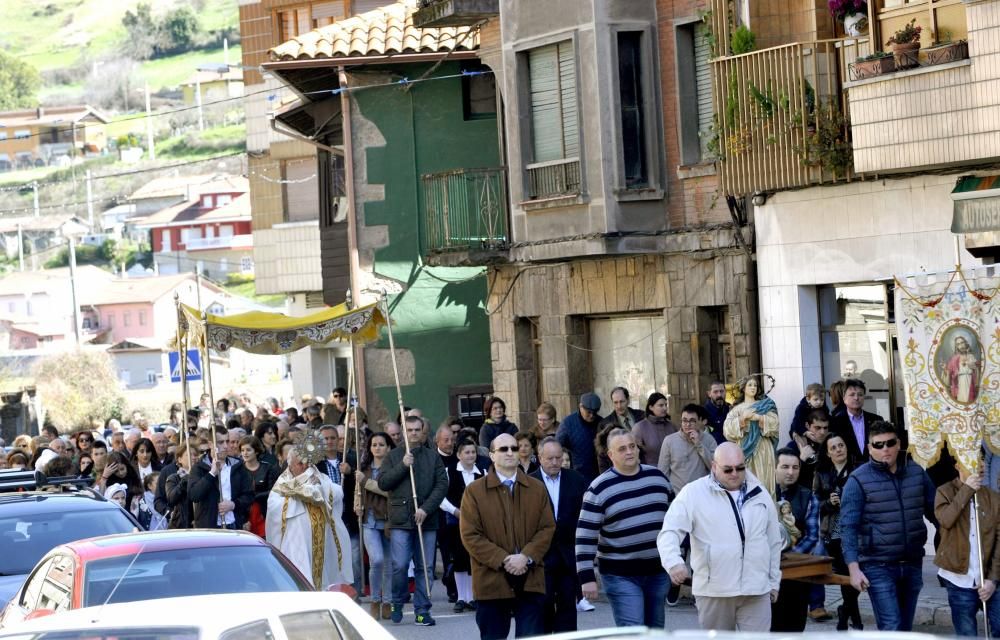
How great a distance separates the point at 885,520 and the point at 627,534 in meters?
1.71

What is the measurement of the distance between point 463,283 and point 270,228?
12.8m

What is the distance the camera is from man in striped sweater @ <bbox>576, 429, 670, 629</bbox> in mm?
11141

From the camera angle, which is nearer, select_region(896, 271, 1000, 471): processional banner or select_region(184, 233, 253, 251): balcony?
select_region(896, 271, 1000, 471): processional banner

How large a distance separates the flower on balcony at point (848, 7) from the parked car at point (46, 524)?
30.1 ft

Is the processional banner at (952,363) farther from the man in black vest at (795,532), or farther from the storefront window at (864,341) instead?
the storefront window at (864,341)

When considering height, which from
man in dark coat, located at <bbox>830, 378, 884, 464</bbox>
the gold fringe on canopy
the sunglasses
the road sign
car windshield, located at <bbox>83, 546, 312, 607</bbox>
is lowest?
car windshield, located at <bbox>83, 546, 312, 607</bbox>

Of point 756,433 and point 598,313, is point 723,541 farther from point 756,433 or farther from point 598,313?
point 598,313

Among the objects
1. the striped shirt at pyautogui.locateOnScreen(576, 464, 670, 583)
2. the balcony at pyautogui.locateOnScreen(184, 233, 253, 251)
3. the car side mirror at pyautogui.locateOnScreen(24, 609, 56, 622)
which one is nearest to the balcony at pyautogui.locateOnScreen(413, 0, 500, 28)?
the striped shirt at pyautogui.locateOnScreen(576, 464, 670, 583)

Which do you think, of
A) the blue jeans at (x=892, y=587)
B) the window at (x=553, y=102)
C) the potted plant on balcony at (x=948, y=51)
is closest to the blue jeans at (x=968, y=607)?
the blue jeans at (x=892, y=587)

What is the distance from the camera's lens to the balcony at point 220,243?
12131 cm

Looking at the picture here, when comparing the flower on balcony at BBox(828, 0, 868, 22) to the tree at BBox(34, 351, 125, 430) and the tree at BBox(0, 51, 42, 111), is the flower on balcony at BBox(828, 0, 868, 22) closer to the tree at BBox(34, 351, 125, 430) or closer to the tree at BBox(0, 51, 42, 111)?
the tree at BBox(34, 351, 125, 430)

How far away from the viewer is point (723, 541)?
33.3 ft

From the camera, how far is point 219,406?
3497 cm

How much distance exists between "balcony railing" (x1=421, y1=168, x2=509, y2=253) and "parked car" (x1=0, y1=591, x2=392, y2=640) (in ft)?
52.3
